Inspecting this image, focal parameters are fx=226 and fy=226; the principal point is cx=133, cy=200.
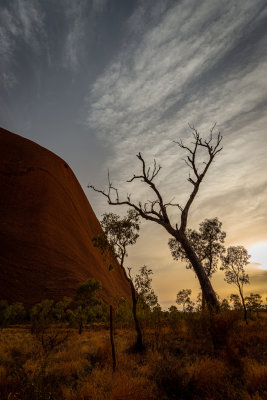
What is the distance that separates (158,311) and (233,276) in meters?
14.2

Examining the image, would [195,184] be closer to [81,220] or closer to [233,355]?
[233,355]

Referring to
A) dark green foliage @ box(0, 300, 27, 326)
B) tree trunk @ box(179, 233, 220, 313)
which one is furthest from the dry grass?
dark green foliage @ box(0, 300, 27, 326)

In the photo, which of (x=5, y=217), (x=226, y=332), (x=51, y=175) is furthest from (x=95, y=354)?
(x=51, y=175)

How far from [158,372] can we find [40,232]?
31225 millimetres

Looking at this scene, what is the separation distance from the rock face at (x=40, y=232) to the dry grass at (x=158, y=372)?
61.6 feet

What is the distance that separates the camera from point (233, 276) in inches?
1003

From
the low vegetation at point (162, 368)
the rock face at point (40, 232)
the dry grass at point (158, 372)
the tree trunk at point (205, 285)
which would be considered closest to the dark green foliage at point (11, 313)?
the rock face at point (40, 232)

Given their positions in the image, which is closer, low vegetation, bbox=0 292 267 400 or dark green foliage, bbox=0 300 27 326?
low vegetation, bbox=0 292 267 400

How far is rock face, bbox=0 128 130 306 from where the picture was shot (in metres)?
28.8

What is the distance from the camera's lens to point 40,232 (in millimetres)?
34500

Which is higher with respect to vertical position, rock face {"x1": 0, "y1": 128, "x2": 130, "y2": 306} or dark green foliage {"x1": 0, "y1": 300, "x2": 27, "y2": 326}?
rock face {"x1": 0, "y1": 128, "x2": 130, "y2": 306}

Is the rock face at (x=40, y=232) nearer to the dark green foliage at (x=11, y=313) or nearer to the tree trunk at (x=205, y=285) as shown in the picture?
the dark green foliage at (x=11, y=313)

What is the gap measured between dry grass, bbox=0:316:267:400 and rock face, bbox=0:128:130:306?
18.8m

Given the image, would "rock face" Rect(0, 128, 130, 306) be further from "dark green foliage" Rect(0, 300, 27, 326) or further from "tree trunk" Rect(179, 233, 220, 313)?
"tree trunk" Rect(179, 233, 220, 313)
